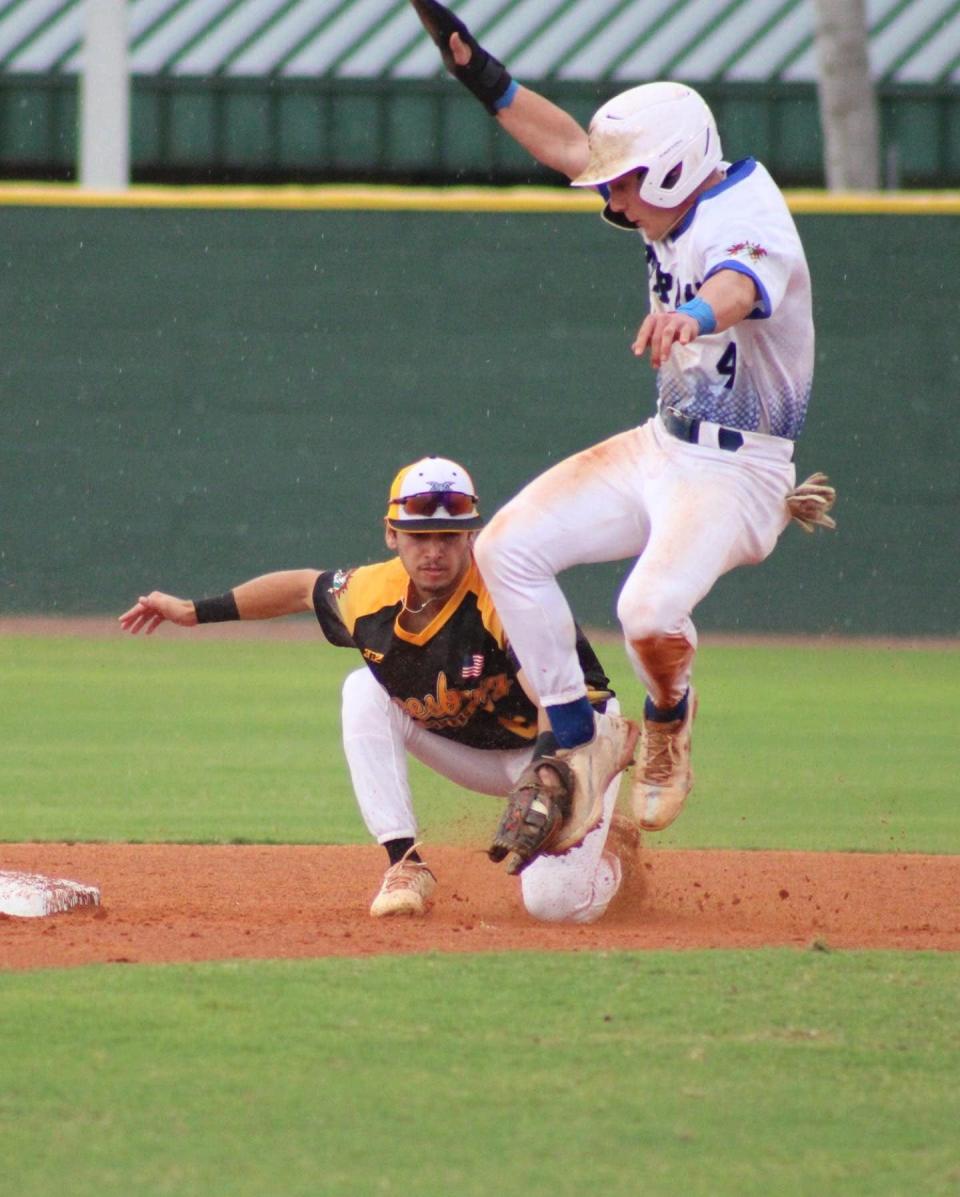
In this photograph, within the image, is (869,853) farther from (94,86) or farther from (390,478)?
(94,86)

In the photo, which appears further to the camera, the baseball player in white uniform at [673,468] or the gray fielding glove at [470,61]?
the gray fielding glove at [470,61]

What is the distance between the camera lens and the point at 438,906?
604 cm

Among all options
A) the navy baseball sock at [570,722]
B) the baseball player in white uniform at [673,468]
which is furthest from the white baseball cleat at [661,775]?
the navy baseball sock at [570,722]

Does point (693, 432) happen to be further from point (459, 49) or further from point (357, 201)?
point (357, 201)

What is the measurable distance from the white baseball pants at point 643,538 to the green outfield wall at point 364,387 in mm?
8898

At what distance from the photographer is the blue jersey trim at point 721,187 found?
5.17 m

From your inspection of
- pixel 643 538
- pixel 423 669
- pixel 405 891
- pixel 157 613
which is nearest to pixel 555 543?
pixel 643 538

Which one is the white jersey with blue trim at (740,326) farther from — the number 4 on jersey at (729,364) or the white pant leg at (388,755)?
→ the white pant leg at (388,755)

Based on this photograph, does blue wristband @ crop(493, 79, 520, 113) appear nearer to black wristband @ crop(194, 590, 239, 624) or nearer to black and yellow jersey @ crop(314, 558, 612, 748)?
black and yellow jersey @ crop(314, 558, 612, 748)

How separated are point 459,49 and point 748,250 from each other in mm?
1168

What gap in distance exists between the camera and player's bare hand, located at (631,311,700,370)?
446 cm

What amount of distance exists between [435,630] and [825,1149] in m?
2.50

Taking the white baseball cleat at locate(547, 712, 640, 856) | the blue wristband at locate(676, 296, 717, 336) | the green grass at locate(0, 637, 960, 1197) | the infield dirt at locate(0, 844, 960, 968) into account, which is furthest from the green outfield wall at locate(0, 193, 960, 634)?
the blue wristband at locate(676, 296, 717, 336)

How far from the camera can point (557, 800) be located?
5238 mm
